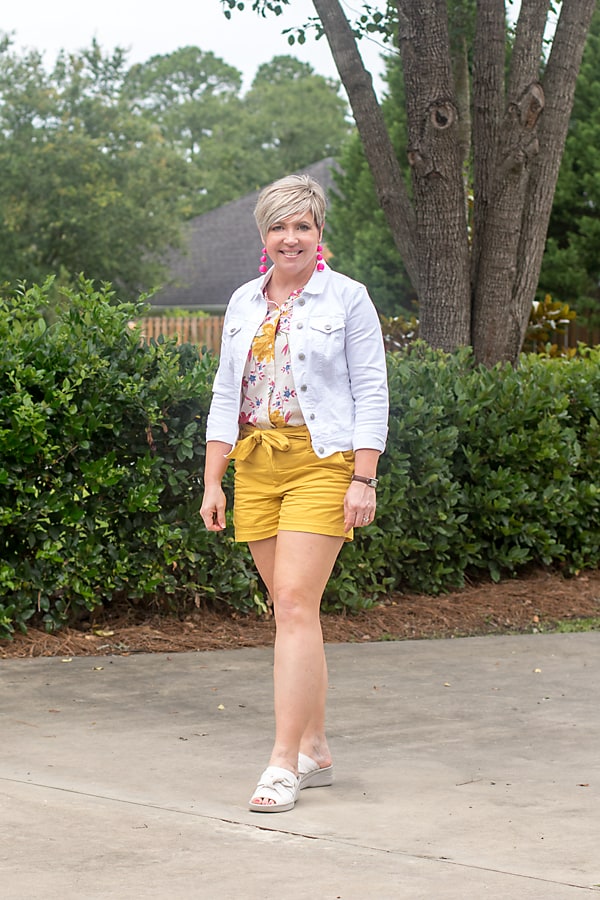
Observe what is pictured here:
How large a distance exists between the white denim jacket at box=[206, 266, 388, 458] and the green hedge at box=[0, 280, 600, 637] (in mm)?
2165

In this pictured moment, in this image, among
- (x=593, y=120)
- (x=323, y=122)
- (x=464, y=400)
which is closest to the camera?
(x=464, y=400)

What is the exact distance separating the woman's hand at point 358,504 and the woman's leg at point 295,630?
12cm

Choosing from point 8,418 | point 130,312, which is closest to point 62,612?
point 8,418

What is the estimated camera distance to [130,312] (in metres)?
6.80

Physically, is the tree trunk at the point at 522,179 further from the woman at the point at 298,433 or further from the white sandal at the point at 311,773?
the white sandal at the point at 311,773

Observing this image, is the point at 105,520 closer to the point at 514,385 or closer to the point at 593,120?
the point at 514,385

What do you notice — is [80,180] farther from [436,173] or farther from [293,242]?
[293,242]

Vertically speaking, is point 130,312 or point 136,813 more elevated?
point 130,312

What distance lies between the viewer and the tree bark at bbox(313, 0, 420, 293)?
8.48 metres

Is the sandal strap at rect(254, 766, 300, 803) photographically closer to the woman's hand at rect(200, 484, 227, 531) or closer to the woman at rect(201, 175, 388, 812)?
the woman at rect(201, 175, 388, 812)

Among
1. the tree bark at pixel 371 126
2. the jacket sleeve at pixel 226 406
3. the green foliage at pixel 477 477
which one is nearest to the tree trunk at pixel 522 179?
the green foliage at pixel 477 477

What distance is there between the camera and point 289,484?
171 inches

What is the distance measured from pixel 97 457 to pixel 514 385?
262 centimetres

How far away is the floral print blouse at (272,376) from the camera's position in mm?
4359
